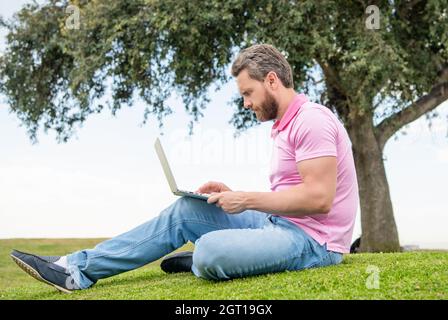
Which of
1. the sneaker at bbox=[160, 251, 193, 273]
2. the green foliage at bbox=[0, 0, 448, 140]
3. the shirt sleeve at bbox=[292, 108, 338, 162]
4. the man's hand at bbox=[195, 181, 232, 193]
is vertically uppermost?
the green foliage at bbox=[0, 0, 448, 140]

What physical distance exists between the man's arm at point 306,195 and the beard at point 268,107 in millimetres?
537

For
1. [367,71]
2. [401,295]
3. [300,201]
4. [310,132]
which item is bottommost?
[401,295]

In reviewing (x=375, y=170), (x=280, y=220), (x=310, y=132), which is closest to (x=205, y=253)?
(x=280, y=220)

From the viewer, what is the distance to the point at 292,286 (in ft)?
13.8

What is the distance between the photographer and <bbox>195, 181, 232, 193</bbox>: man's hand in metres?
5.11

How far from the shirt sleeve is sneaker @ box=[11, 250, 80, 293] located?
1.99 metres

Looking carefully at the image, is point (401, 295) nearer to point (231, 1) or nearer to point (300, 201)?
point (300, 201)

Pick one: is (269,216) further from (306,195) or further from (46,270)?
(46,270)

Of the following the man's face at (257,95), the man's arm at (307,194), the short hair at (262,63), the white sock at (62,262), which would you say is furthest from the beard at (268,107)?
the white sock at (62,262)

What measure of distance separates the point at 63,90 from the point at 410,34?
27.1 feet

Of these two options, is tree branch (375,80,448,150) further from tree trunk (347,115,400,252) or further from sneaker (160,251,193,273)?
sneaker (160,251,193,273)

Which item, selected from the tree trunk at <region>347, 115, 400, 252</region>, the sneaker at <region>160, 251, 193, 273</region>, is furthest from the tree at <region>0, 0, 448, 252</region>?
the sneaker at <region>160, 251, 193, 273</region>

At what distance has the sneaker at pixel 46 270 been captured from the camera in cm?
474

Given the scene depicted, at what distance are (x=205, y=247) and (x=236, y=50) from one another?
926 cm
